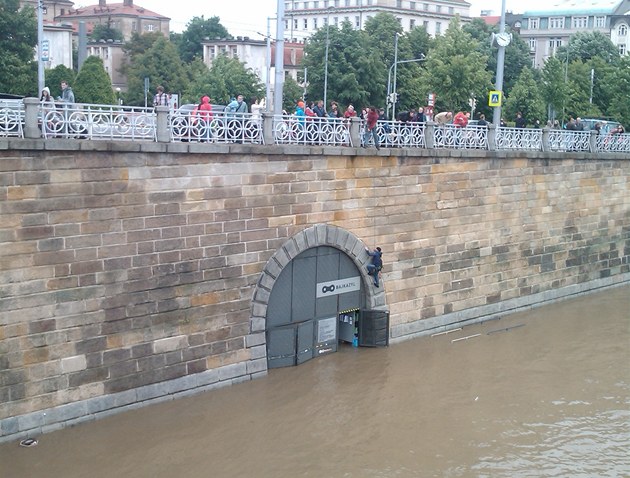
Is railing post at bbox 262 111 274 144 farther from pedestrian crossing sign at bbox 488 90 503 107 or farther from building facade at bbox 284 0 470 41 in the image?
building facade at bbox 284 0 470 41

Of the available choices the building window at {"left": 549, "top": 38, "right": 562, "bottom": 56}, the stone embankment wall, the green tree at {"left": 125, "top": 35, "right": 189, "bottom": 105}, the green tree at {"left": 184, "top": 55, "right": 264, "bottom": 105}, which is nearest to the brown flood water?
the stone embankment wall

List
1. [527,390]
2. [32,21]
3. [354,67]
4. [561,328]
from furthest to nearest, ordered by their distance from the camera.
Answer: [354,67], [32,21], [561,328], [527,390]

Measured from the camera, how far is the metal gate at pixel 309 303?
18.1 m

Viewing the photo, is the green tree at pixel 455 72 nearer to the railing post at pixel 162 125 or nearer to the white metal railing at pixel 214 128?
the white metal railing at pixel 214 128

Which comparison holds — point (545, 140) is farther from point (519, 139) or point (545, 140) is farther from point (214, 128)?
point (214, 128)

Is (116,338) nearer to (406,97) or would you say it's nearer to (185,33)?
(406,97)

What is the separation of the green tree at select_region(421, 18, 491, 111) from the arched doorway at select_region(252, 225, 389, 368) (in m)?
21.0

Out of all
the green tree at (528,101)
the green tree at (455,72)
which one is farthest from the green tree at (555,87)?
the green tree at (528,101)

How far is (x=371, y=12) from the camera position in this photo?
7869 centimetres

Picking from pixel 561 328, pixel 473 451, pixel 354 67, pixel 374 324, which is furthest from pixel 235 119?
pixel 354 67

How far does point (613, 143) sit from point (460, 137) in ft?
27.8

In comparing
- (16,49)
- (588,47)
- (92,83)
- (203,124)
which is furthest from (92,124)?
(588,47)

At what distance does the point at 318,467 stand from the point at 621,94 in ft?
107

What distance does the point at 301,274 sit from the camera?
60.8ft
